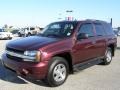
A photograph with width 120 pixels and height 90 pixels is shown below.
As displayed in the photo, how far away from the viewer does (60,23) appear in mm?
7617

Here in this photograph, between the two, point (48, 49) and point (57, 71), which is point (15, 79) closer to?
point (57, 71)

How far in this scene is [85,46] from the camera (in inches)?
279

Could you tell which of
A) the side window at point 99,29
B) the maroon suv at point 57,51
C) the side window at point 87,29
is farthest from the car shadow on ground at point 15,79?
the side window at point 99,29

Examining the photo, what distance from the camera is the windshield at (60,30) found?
6898 mm

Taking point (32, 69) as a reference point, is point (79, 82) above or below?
below

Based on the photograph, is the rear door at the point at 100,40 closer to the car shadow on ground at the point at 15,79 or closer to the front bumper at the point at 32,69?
the car shadow on ground at the point at 15,79

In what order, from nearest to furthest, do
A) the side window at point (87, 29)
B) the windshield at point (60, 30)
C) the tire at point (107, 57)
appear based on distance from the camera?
the windshield at point (60, 30) < the side window at point (87, 29) < the tire at point (107, 57)

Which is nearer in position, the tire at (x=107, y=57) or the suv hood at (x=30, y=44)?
the suv hood at (x=30, y=44)

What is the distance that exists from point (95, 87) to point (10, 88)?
7.40ft

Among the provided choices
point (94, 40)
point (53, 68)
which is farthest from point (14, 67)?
point (94, 40)

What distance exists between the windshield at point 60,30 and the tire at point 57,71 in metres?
0.91

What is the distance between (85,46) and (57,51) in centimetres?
136

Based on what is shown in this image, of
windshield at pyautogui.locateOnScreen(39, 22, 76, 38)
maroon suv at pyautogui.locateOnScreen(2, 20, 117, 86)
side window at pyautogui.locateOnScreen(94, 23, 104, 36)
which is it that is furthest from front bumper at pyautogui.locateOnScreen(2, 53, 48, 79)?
side window at pyautogui.locateOnScreen(94, 23, 104, 36)

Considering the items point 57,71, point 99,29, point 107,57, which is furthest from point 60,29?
point 107,57
